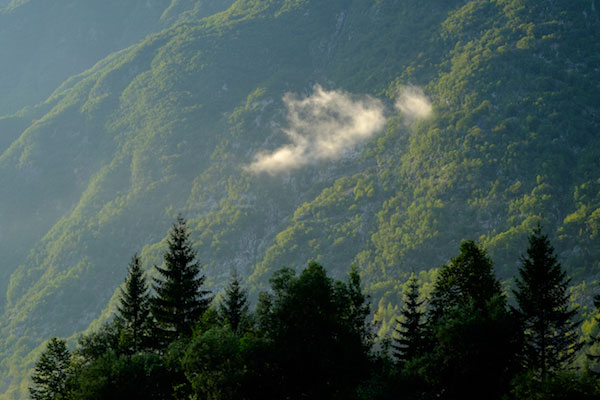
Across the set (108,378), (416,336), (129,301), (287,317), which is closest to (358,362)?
(287,317)

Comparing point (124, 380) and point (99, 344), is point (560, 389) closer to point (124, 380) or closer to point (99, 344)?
point (124, 380)

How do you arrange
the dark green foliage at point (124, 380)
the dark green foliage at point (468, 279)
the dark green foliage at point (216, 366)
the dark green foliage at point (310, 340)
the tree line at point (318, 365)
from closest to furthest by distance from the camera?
the dark green foliage at point (216, 366) < the tree line at point (318, 365) < the dark green foliage at point (310, 340) < the dark green foliage at point (124, 380) < the dark green foliage at point (468, 279)

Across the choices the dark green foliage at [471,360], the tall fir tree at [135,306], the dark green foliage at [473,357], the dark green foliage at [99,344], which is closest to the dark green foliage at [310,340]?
the dark green foliage at [473,357]

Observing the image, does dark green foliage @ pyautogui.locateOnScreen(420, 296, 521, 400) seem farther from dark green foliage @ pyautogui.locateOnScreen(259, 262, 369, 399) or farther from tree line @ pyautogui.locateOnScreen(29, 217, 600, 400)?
dark green foliage @ pyautogui.locateOnScreen(259, 262, 369, 399)

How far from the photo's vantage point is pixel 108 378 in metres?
39.2

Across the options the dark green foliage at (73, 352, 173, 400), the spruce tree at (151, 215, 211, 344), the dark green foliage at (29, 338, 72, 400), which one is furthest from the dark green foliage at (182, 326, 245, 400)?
the dark green foliage at (29, 338, 72, 400)

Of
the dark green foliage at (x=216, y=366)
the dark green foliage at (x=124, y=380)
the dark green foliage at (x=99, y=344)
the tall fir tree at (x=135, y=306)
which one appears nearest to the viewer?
the dark green foliage at (x=216, y=366)

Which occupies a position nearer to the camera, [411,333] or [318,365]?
[318,365]

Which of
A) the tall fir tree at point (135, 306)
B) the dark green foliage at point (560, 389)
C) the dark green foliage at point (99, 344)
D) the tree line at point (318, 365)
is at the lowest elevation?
the dark green foliage at point (560, 389)

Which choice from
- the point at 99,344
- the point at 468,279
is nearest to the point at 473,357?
the point at 468,279

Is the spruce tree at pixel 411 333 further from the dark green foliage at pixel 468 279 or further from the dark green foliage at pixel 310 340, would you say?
the dark green foliage at pixel 310 340

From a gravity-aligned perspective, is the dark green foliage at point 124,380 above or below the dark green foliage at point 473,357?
below

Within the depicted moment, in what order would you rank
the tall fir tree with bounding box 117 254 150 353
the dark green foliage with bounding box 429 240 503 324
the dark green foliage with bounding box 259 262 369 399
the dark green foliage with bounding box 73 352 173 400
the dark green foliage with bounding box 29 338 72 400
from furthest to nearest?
the tall fir tree with bounding box 117 254 150 353 → the dark green foliage with bounding box 29 338 72 400 → the dark green foliage with bounding box 429 240 503 324 → the dark green foliage with bounding box 73 352 173 400 → the dark green foliage with bounding box 259 262 369 399

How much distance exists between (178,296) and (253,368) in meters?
22.2
